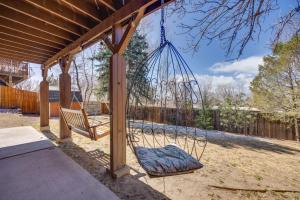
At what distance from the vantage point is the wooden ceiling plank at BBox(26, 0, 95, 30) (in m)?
2.50

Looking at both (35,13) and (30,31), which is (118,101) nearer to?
(35,13)

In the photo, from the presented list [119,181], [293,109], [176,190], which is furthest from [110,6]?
[293,109]

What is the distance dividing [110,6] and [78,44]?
147 centimetres

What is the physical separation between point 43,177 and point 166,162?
6.17 ft

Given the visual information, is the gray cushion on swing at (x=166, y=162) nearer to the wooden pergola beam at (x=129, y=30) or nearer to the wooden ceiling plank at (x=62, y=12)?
the wooden pergola beam at (x=129, y=30)

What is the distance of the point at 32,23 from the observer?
3.05 m

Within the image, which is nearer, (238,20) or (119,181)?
(238,20)

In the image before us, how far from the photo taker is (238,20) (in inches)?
77.1

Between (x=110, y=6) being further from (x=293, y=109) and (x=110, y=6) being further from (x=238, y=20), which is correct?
(x=293, y=109)

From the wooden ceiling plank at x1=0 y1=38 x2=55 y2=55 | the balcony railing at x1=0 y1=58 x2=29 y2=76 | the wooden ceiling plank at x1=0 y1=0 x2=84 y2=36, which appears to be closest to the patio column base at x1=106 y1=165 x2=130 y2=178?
the wooden ceiling plank at x1=0 y1=0 x2=84 y2=36

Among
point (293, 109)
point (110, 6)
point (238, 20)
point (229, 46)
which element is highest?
point (110, 6)

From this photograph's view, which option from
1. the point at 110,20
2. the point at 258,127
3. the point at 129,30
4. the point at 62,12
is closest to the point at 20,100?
the point at 62,12

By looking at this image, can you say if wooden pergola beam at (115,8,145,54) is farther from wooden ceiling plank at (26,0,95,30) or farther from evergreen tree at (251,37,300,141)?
evergreen tree at (251,37,300,141)

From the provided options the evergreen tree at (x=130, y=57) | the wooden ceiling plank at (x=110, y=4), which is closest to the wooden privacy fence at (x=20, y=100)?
the evergreen tree at (x=130, y=57)
